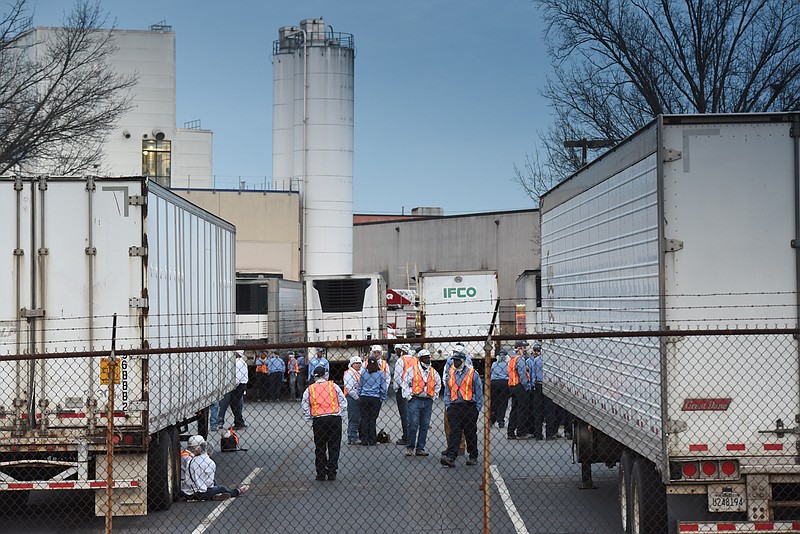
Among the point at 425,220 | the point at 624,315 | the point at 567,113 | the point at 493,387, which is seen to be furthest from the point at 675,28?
the point at 425,220

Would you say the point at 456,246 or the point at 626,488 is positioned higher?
the point at 456,246

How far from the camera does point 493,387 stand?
2350cm

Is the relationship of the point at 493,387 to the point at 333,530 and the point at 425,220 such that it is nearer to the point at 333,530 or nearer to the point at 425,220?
the point at 333,530

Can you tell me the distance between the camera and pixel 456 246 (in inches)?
2889

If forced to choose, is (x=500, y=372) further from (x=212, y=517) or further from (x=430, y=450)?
(x=212, y=517)

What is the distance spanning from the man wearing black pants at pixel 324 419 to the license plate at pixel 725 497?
26.1ft

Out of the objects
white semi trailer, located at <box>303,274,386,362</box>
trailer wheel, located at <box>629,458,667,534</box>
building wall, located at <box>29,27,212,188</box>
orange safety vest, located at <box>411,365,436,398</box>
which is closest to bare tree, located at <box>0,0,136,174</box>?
white semi trailer, located at <box>303,274,386,362</box>

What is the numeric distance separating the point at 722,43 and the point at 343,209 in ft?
109

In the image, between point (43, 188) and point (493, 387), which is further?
point (493, 387)

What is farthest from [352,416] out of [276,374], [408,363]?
[276,374]

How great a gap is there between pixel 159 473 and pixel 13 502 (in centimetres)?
235

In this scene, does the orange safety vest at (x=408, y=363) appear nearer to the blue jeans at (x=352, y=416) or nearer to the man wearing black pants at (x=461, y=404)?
the man wearing black pants at (x=461, y=404)

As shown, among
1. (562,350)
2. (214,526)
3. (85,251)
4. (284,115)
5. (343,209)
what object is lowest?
(214,526)

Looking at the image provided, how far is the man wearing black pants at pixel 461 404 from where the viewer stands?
18125mm
